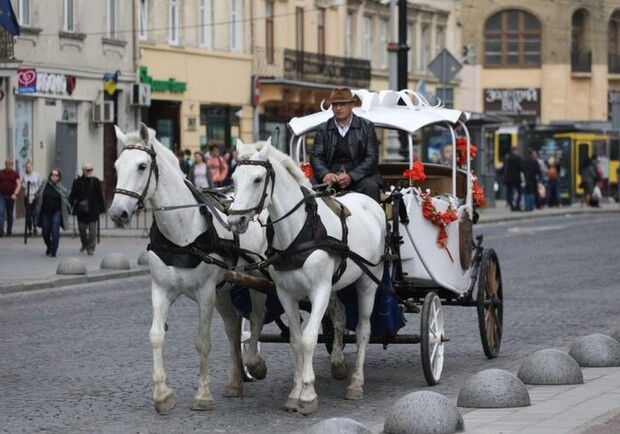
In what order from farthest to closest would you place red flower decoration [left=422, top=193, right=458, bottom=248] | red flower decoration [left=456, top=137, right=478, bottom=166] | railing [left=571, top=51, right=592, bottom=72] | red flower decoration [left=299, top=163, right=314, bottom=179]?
Answer: railing [left=571, top=51, right=592, bottom=72] < red flower decoration [left=456, top=137, right=478, bottom=166] < red flower decoration [left=422, top=193, right=458, bottom=248] < red flower decoration [left=299, top=163, right=314, bottom=179]

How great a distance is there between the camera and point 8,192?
124ft

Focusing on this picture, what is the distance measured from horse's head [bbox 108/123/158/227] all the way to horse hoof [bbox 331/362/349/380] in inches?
92.2

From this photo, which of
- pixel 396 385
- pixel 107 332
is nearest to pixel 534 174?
pixel 107 332

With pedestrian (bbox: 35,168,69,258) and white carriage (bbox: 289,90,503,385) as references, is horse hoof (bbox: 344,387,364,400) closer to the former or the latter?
white carriage (bbox: 289,90,503,385)

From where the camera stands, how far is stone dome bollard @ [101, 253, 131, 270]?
28625 mm

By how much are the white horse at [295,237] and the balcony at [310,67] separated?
46638mm

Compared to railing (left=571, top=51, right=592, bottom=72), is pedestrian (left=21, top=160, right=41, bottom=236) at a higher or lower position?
lower

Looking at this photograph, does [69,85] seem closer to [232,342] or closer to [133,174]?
[232,342]

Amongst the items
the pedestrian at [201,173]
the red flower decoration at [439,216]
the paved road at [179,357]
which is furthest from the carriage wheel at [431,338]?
the pedestrian at [201,173]

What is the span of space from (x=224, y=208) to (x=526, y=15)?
8398 centimetres

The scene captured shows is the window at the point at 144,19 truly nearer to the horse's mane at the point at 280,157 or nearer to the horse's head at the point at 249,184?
the horse's mane at the point at 280,157

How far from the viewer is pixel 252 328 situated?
13820 mm

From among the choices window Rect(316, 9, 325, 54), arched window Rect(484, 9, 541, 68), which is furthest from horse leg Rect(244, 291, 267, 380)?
arched window Rect(484, 9, 541, 68)

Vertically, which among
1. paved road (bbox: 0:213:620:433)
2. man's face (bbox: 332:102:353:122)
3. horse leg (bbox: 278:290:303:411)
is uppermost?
man's face (bbox: 332:102:353:122)
